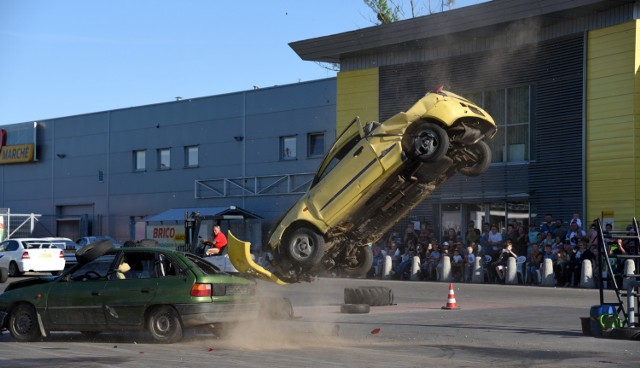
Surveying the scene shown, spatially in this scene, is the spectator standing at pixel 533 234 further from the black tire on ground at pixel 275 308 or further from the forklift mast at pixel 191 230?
the black tire on ground at pixel 275 308

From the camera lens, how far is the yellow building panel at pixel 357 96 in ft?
123

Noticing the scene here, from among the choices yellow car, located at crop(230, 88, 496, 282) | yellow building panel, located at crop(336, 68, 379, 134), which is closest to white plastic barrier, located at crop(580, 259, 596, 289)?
yellow building panel, located at crop(336, 68, 379, 134)

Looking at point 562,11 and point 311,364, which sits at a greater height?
point 562,11

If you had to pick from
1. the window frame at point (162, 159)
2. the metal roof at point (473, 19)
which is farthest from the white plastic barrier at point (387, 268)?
the window frame at point (162, 159)

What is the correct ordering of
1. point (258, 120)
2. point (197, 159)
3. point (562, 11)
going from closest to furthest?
point (562, 11) → point (258, 120) → point (197, 159)

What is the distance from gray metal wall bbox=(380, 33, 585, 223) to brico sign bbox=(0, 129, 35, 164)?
3143cm

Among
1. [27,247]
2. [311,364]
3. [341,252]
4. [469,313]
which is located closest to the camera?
[311,364]

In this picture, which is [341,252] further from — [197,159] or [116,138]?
[116,138]

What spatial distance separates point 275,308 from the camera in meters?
15.0

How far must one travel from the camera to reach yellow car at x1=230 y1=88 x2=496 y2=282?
13.6m

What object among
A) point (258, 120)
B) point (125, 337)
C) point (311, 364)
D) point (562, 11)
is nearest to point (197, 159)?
point (258, 120)

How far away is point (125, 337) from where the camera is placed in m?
14.0

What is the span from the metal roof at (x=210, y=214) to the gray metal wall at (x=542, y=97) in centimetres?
1115

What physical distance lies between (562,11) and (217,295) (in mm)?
19669
